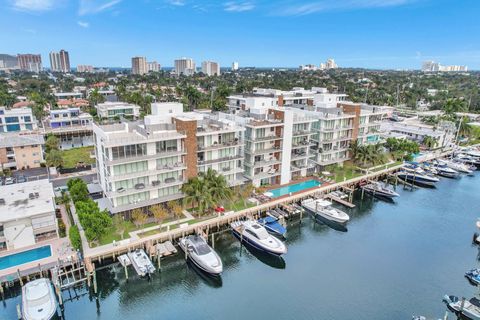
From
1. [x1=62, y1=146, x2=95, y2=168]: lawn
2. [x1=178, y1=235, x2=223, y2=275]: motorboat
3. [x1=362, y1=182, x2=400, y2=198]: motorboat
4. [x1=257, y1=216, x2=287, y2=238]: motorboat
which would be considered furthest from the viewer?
[x1=62, y1=146, x2=95, y2=168]: lawn

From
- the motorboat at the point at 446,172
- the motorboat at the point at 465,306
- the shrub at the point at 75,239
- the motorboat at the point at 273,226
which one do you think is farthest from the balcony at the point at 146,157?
the motorboat at the point at 446,172

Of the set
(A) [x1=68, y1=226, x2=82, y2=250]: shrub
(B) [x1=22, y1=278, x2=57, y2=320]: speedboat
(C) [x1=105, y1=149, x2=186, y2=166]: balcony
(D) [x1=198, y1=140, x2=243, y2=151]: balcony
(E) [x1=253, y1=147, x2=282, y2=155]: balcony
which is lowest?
(B) [x1=22, y1=278, x2=57, y2=320]: speedboat

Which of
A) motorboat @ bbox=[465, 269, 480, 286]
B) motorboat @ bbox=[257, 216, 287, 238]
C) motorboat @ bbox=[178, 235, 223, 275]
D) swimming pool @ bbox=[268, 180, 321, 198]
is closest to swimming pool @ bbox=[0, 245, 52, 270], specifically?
motorboat @ bbox=[178, 235, 223, 275]

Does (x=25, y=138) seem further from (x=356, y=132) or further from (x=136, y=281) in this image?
(x=356, y=132)

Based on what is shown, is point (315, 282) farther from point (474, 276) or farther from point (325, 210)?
point (474, 276)

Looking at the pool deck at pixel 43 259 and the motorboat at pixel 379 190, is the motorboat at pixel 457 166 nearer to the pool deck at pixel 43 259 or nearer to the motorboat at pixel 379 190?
the motorboat at pixel 379 190

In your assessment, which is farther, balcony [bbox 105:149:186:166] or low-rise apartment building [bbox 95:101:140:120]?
low-rise apartment building [bbox 95:101:140:120]

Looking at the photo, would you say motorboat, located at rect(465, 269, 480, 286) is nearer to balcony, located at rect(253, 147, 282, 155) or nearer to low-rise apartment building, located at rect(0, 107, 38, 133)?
balcony, located at rect(253, 147, 282, 155)

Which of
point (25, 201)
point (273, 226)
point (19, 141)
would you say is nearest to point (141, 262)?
point (25, 201)
